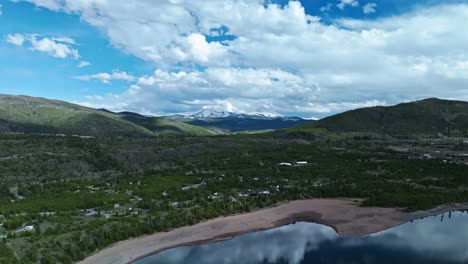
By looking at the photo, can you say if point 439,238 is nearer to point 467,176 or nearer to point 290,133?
point 467,176

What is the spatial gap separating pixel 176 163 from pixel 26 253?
222ft

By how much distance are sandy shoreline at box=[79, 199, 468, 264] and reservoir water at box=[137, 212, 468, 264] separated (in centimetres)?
137

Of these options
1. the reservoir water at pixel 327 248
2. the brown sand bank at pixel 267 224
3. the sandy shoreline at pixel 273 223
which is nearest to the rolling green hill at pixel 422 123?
the sandy shoreline at pixel 273 223

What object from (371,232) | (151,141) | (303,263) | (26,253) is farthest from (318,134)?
(26,253)

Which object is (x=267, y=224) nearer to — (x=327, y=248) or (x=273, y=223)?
(x=273, y=223)

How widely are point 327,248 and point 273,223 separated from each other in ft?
31.7

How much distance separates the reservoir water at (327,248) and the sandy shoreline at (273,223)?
4.50ft

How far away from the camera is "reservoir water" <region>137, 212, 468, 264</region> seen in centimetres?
3975

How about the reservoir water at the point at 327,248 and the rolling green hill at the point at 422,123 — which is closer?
the reservoir water at the point at 327,248

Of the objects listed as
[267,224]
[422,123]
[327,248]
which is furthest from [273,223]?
[422,123]

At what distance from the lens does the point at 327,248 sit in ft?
142

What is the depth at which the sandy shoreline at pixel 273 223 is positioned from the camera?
1594 inches

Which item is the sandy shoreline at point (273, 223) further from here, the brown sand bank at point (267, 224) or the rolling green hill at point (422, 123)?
the rolling green hill at point (422, 123)

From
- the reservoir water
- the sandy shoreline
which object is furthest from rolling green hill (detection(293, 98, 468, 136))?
the reservoir water
